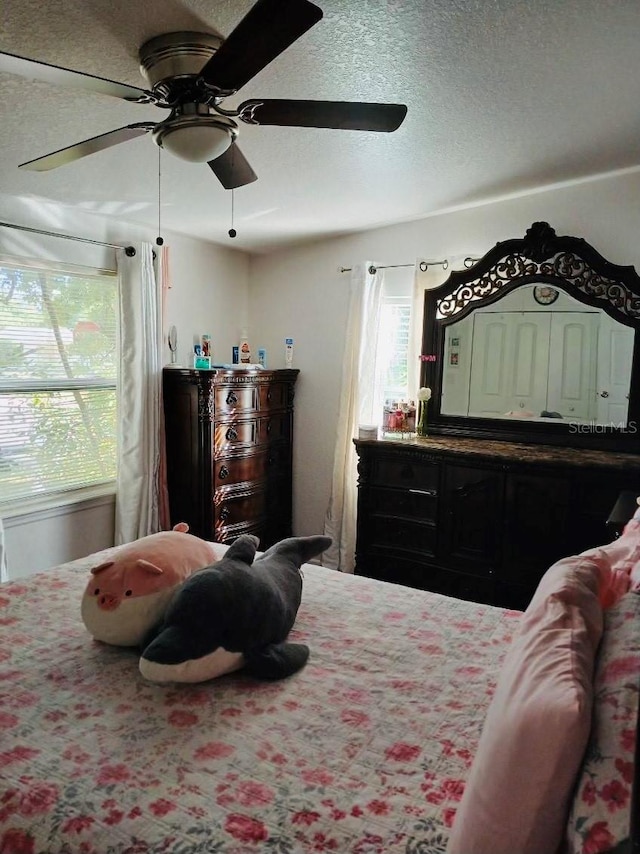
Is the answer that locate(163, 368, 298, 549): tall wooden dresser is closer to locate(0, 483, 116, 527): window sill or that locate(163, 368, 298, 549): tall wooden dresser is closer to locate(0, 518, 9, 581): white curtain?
locate(0, 483, 116, 527): window sill

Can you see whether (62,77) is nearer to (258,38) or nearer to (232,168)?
(258,38)

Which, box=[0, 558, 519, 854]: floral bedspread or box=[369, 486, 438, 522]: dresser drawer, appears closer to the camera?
box=[0, 558, 519, 854]: floral bedspread

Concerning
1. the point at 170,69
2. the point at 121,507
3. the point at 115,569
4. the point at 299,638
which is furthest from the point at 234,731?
the point at 121,507

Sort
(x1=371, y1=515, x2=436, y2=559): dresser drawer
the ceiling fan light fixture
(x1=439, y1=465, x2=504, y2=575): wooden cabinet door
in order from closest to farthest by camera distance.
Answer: the ceiling fan light fixture
(x1=439, y1=465, x2=504, y2=575): wooden cabinet door
(x1=371, y1=515, x2=436, y2=559): dresser drawer

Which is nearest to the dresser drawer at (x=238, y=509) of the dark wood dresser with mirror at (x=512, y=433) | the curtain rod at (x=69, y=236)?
the dark wood dresser with mirror at (x=512, y=433)

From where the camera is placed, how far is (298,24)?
1175mm

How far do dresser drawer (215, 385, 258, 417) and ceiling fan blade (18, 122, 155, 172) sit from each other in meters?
1.85

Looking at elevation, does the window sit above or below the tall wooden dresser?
above

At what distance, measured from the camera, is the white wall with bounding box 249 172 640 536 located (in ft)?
10.5

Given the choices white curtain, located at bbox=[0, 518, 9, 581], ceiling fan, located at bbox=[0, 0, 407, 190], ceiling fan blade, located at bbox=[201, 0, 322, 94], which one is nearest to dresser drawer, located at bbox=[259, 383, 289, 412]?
white curtain, located at bbox=[0, 518, 9, 581]

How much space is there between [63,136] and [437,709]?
240cm

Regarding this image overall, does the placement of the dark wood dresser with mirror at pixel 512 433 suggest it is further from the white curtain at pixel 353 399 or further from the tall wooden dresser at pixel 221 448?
Result: the tall wooden dresser at pixel 221 448

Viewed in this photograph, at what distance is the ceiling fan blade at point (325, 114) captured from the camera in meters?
1.51

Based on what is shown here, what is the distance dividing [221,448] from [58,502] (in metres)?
0.99
